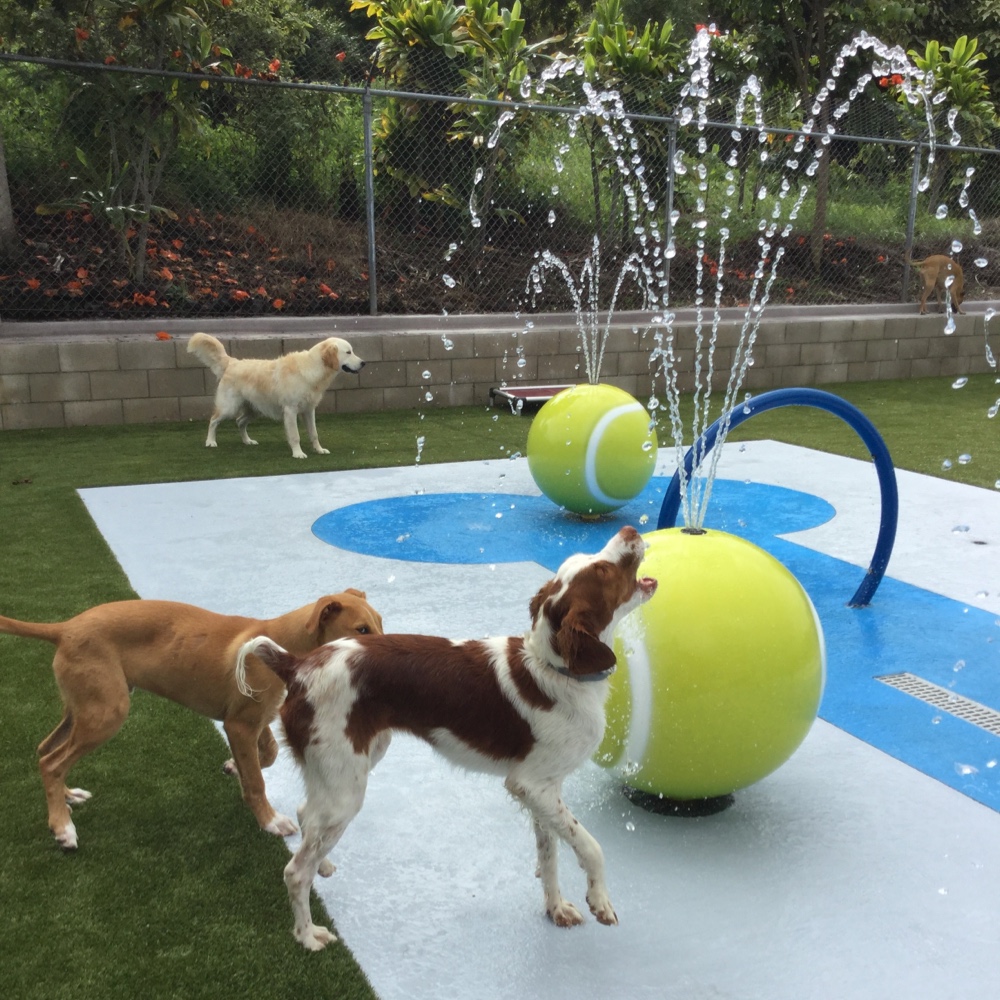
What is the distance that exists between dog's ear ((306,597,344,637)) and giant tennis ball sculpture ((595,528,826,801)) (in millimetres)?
874

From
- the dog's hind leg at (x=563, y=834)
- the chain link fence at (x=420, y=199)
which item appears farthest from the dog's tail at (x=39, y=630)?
the chain link fence at (x=420, y=199)

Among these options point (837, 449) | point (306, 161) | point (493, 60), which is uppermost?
point (493, 60)

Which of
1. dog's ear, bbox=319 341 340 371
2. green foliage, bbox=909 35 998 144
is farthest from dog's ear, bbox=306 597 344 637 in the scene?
green foliage, bbox=909 35 998 144

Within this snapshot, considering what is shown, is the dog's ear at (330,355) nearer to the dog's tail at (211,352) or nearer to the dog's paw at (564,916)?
the dog's tail at (211,352)

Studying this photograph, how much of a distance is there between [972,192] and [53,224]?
1511 centimetres

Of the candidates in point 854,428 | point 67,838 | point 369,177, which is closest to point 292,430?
point 369,177

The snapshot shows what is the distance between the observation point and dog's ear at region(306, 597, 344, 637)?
2.98 metres

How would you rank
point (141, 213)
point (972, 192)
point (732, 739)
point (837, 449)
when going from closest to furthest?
point (732, 739) < point (837, 449) < point (141, 213) < point (972, 192)

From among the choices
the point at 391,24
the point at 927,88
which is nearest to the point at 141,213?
the point at 391,24

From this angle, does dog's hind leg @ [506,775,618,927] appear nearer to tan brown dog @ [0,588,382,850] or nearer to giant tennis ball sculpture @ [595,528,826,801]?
giant tennis ball sculpture @ [595,528,826,801]

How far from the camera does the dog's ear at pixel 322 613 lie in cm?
298

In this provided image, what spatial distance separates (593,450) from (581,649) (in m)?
4.27

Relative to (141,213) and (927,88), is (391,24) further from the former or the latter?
(927,88)

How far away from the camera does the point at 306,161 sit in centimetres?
1295
